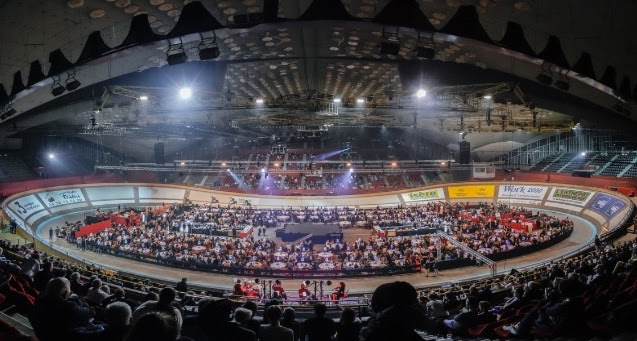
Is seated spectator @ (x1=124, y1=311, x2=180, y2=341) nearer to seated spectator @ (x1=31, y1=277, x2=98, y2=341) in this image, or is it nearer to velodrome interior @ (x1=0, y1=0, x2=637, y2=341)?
velodrome interior @ (x1=0, y1=0, x2=637, y2=341)

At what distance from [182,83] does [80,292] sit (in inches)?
404

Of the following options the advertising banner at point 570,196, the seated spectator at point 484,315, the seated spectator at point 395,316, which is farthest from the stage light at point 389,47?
the advertising banner at point 570,196

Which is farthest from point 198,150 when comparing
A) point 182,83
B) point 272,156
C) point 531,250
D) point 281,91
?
point 531,250

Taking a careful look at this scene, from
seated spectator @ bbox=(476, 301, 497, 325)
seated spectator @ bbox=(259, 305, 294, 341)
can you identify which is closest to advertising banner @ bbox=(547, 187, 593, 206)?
seated spectator @ bbox=(476, 301, 497, 325)

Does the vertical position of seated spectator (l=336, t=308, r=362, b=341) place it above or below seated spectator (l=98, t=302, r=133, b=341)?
below

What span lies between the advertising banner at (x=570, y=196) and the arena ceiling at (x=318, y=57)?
5307 mm

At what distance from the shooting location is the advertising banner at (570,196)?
25.1 metres

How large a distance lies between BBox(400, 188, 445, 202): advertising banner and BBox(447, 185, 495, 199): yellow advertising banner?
846 mm

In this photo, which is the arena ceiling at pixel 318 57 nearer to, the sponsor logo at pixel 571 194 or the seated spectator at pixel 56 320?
the seated spectator at pixel 56 320

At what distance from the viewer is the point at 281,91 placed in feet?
66.3

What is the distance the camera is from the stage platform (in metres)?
21.9

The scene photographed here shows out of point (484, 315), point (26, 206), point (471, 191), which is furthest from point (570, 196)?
point (26, 206)

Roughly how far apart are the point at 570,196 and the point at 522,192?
3.83 metres

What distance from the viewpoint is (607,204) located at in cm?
2262
